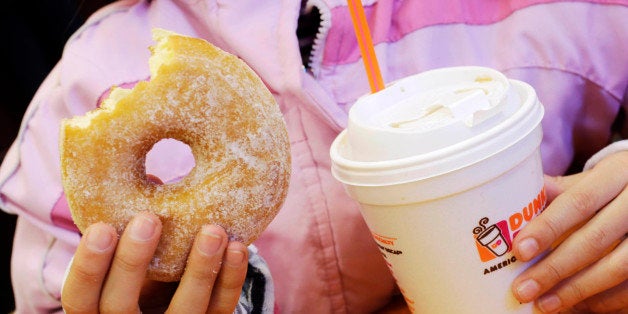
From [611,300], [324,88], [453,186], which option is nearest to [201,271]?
[453,186]

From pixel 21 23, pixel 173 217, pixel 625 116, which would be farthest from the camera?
pixel 21 23

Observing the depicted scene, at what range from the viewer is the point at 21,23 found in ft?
4.64

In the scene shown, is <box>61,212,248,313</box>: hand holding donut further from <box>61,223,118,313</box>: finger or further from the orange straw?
the orange straw

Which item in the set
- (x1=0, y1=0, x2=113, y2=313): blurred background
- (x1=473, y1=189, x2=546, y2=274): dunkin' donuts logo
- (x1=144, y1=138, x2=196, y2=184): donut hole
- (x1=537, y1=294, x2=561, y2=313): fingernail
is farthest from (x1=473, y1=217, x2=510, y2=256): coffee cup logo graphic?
(x1=0, y1=0, x2=113, y2=313): blurred background

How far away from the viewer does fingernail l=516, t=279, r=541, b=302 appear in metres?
0.69

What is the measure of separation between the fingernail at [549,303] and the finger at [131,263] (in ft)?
1.55

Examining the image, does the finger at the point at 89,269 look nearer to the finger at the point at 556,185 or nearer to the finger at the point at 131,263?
the finger at the point at 131,263

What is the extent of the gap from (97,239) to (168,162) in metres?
0.35

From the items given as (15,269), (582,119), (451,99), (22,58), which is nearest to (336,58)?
(451,99)

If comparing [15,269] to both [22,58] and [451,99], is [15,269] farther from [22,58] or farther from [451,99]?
[451,99]

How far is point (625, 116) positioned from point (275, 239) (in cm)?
66

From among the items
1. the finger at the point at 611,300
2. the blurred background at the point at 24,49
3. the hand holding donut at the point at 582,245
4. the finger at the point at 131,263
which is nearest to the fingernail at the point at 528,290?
the hand holding donut at the point at 582,245

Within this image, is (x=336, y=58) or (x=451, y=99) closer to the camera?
(x=451, y=99)

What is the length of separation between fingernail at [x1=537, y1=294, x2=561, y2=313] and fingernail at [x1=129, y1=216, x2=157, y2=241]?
0.48 metres
